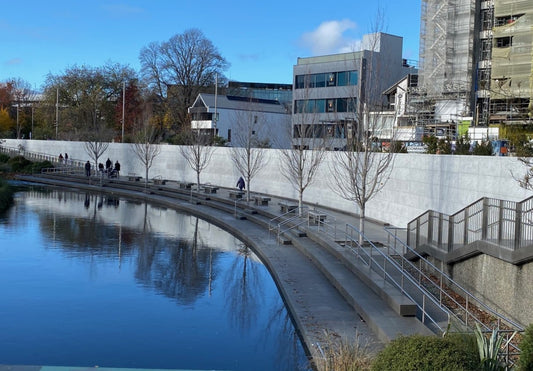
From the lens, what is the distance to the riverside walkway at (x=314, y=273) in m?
11.2

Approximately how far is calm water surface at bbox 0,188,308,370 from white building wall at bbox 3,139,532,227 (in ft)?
22.9

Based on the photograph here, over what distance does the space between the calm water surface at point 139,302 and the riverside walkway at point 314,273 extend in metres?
0.46

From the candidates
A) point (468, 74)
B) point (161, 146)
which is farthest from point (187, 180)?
point (468, 74)

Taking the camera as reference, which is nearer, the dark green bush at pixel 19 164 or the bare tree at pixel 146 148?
the bare tree at pixel 146 148

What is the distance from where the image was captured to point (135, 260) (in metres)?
19.4

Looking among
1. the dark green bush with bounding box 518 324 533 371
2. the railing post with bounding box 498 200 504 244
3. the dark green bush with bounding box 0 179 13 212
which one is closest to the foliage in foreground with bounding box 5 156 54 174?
the dark green bush with bounding box 0 179 13 212

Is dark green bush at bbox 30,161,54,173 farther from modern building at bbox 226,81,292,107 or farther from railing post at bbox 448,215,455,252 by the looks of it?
modern building at bbox 226,81,292,107

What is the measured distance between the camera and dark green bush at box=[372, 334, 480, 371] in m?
6.55

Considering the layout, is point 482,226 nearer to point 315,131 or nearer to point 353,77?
point 315,131

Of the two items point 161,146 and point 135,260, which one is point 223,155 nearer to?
point 161,146

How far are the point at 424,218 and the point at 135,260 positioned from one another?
Answer: 9389mm

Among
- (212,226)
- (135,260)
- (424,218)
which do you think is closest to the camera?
(424,218)

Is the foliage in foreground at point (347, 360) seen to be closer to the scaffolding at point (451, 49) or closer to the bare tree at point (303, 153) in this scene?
the bare tree at point (303, 153)

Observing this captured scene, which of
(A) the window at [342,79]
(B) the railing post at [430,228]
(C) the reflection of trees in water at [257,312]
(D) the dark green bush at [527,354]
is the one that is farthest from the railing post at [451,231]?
(A) the window at [342,79]
